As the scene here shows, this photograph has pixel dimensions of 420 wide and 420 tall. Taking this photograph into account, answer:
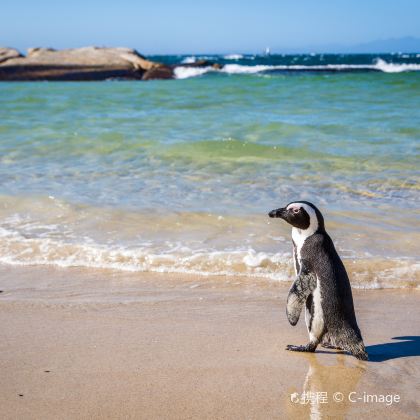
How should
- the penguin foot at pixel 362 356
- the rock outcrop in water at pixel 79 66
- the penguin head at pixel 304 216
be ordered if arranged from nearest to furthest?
the penguin foot at pixel 362 356, the penguin head at pixel 304 216, the rock outcrop in water at pixel 79 66

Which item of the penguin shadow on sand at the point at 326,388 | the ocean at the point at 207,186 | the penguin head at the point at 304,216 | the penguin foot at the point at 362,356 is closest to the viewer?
the penguin shadow on sand at the point at 326,388

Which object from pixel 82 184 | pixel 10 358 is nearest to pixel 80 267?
pixel 10 358

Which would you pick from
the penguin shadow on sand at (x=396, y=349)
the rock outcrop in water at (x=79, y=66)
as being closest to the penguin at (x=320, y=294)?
the penguin shadow on sand at (x=396, y=349)

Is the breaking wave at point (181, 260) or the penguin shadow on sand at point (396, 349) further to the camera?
the breaking wave at point (181, 260)

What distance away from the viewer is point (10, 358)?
303 cm

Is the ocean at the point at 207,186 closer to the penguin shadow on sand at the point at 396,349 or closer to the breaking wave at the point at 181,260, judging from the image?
the breaking wave at the point at 181,260

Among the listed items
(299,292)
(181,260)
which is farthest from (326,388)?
(181,260)

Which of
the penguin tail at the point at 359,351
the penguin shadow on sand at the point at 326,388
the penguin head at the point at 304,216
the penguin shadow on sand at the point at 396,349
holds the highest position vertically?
the penguin head at the point at 304,216

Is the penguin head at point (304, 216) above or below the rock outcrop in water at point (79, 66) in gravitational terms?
above

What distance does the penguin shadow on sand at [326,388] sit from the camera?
2.58 m

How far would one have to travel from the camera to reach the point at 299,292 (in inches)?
122

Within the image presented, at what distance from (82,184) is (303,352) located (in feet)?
15.5

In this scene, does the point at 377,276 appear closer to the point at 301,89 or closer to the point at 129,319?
the point at 129,319

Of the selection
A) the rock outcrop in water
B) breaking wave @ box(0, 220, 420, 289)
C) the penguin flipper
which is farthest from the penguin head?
the rock outcrop in water
